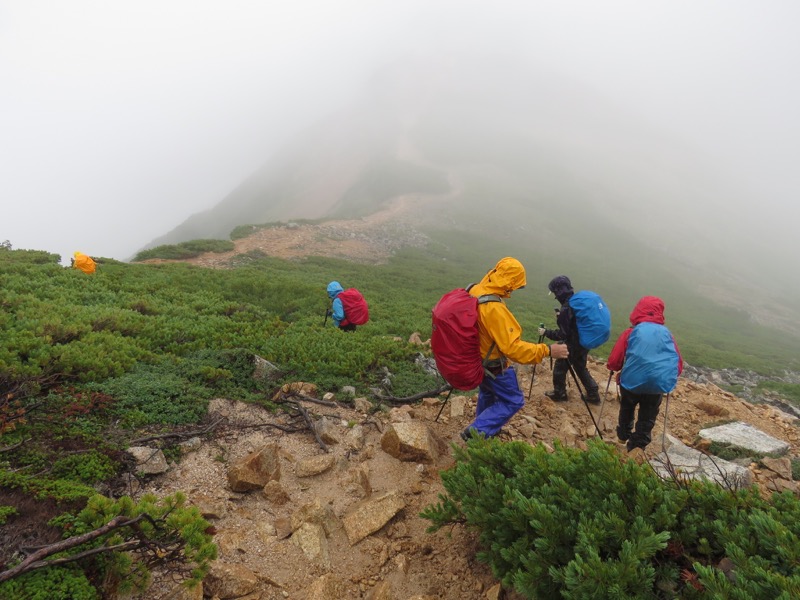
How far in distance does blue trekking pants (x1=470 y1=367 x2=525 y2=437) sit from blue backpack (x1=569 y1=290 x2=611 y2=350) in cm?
237

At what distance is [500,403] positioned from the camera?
470 centimetres

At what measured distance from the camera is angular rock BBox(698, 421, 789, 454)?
5.88 m

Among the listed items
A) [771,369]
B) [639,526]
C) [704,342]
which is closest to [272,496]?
[639,526]

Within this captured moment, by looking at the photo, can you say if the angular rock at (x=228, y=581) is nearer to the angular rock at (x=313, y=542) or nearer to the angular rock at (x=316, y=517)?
the angular rock at (x=313, y=542)

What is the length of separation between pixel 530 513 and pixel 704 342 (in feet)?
115

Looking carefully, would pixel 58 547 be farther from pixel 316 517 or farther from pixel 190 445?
pixel 190 445

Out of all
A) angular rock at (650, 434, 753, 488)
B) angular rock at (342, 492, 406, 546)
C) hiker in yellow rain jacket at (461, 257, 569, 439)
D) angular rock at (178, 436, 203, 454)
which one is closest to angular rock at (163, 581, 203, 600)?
angular rock at (342, 492, 406, 546)

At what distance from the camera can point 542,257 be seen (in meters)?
52.3

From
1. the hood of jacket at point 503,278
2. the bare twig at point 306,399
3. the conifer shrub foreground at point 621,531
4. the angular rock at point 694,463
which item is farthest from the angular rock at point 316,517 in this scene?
the angular rock at point 694,463

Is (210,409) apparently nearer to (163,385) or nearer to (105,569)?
(163,385)

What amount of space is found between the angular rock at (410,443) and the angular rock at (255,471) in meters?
1.31

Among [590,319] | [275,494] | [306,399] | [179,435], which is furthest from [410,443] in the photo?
[590,319]

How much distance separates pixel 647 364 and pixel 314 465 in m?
4.12

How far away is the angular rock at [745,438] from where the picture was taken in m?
5.88
